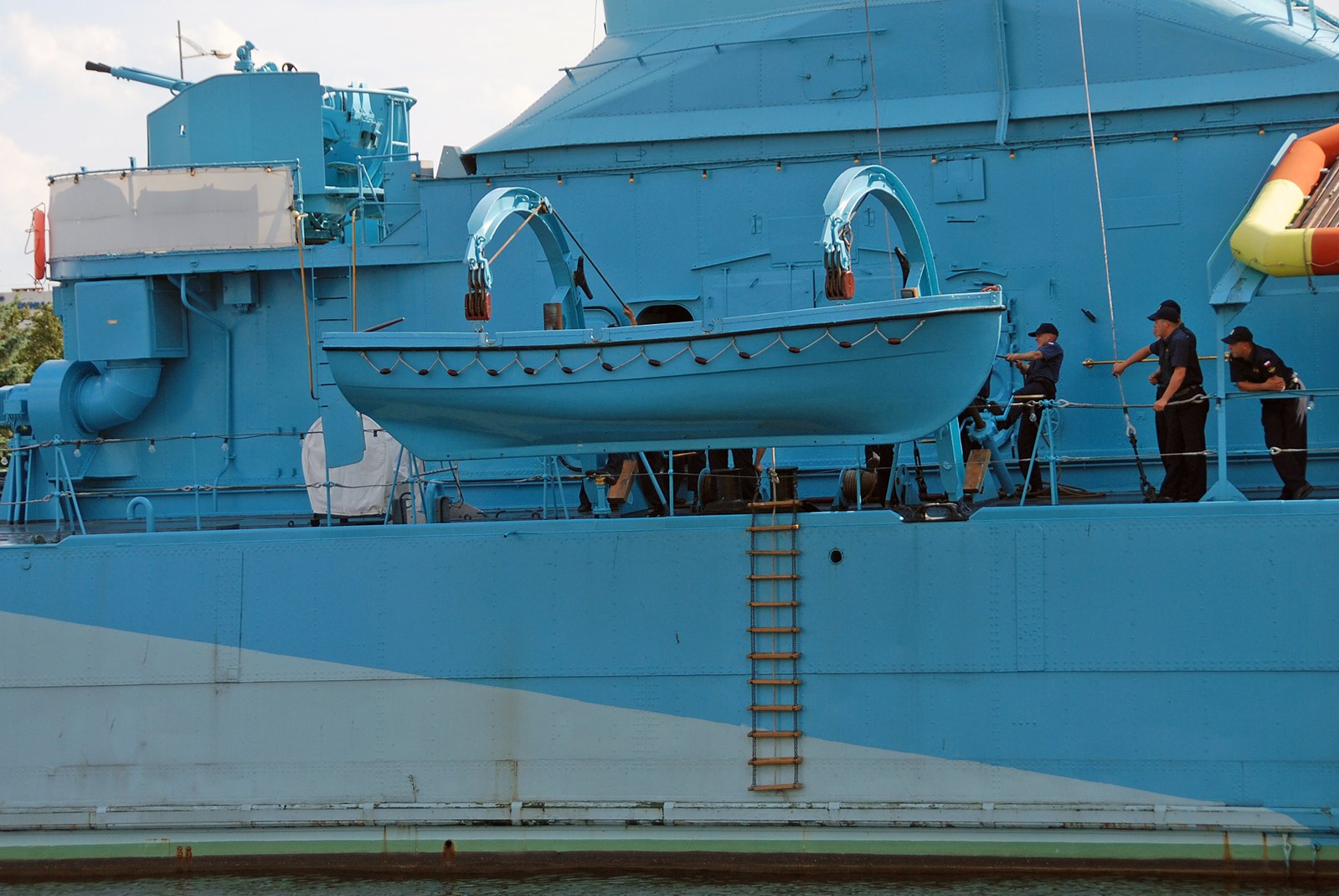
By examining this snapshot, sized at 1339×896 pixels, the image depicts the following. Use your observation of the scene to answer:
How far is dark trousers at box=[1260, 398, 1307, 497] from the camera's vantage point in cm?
899

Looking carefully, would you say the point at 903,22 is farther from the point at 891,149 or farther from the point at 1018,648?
the point at 1018,648

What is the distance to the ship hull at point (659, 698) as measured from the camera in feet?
28.3

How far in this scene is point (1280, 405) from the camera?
905cm

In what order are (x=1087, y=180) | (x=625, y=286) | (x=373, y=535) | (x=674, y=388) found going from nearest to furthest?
(x=674, y=388), (x=373, y=535), (x=1087, y=180), (x=625, y=286)

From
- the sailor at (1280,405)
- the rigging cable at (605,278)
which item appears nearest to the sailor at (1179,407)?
the sailor at (1280,405)

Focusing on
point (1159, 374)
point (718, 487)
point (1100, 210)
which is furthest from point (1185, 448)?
point (718, 487)

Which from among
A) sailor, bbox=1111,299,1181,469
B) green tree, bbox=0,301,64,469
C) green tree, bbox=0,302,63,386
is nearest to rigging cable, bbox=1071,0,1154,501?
sailor, bbox=1111,299,1181,469

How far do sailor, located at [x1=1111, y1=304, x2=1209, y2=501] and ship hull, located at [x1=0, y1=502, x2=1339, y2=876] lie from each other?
57 centimetres

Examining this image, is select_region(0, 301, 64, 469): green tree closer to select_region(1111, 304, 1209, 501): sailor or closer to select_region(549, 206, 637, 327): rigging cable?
select_region(549, 206, 637, 327): rigging cable

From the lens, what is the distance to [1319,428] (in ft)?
33.6

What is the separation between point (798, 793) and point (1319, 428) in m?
4.79

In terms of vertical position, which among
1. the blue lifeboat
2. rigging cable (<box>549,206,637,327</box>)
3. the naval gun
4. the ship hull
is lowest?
the ship hull

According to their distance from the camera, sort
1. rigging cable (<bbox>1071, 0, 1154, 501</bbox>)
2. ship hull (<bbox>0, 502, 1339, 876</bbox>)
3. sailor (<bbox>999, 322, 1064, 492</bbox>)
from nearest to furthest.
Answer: ship hull (<bbox>0, 502, 1339, 876</bbox>)
sailor (<bbox>999, 322, 1064, 492</bbox>)
rigging cable (<bbox>1071, 0, 1154, 501</bbox>)

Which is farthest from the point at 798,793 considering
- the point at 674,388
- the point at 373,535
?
the point at 373,535
